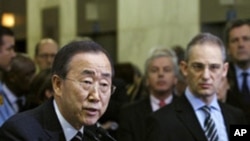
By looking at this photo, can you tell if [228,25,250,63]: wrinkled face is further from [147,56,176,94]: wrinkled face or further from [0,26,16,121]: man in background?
[0,26,16,121]: man in background

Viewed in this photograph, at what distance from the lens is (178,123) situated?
398 centimetres

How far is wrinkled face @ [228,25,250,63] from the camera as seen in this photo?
5332 millimetres

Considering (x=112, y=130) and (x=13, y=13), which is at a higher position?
(x=13, y=13)

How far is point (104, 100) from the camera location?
2893mm

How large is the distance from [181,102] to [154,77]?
1326mm

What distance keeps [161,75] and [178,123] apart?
1453 millimetres

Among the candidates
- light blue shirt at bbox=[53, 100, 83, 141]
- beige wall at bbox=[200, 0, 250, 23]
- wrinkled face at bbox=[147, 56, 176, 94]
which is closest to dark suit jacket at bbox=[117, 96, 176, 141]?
wrinkled face at bbox=[147, 56, 176, 94]

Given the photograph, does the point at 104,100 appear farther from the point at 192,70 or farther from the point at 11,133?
the point at 192,70

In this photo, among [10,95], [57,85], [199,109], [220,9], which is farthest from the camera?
[220,9]

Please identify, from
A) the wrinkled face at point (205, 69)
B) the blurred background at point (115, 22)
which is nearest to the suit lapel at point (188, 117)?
the wrinkled face at point (205, 69)

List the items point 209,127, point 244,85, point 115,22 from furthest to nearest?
1. point 115,22
2. point 244,85
3. point 209,127

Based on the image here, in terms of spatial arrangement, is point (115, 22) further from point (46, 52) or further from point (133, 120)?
point (133, 120)

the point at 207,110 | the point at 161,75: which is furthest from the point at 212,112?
the point at 161,75

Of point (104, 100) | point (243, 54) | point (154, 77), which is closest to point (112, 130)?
point (154, 77)
